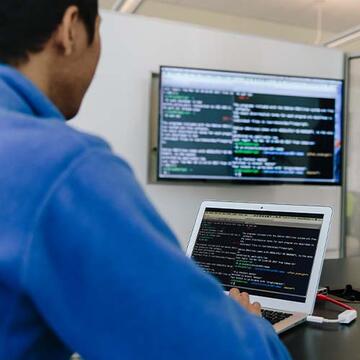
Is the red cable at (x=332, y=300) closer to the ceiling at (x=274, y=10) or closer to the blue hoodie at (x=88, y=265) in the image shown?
the blue hoodie at (x=88, y=265)

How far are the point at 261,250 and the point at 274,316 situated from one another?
6.8 inches

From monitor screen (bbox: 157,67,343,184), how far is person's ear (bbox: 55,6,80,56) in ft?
6.44

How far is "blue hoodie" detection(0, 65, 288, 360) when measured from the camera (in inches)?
18.7

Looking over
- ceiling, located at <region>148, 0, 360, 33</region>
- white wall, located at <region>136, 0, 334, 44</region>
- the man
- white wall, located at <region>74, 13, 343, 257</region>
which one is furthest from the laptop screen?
ceiling, located at <region>148, 0, 360, 33</region>

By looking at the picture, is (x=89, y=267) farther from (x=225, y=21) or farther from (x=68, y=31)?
(x=225, y=21)

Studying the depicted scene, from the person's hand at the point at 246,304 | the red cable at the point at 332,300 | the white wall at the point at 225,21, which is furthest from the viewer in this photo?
the white wall at the point at 225,21

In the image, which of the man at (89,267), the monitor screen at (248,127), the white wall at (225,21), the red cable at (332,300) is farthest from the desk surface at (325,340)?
the white wall at (225,21)

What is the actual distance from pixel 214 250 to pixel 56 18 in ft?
2.64

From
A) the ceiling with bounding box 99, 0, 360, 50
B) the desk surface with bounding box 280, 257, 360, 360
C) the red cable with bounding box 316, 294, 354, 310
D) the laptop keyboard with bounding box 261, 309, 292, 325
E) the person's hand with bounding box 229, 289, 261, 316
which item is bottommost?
the desk surface with bounding box 280, 257, 360, 360

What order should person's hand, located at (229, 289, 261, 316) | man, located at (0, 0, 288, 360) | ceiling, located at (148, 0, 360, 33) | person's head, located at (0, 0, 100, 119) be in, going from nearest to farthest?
1. man, located at (0, 0, 288, 360)
2. person's head, located at (0, 0, 100, 119)
3. person's hand, located at (229, 289, 261, 316)
4. ceiling, located at (148, 0, 360, 33)

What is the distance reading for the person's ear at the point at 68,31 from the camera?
63cm

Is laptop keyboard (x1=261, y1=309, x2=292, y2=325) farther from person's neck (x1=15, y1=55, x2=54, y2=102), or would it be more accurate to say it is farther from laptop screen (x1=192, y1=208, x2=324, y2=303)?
person's neck (x1=15, y1=55, x2=54, y2=102)

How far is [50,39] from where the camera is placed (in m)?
0.64

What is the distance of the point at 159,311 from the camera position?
486 millimetres
